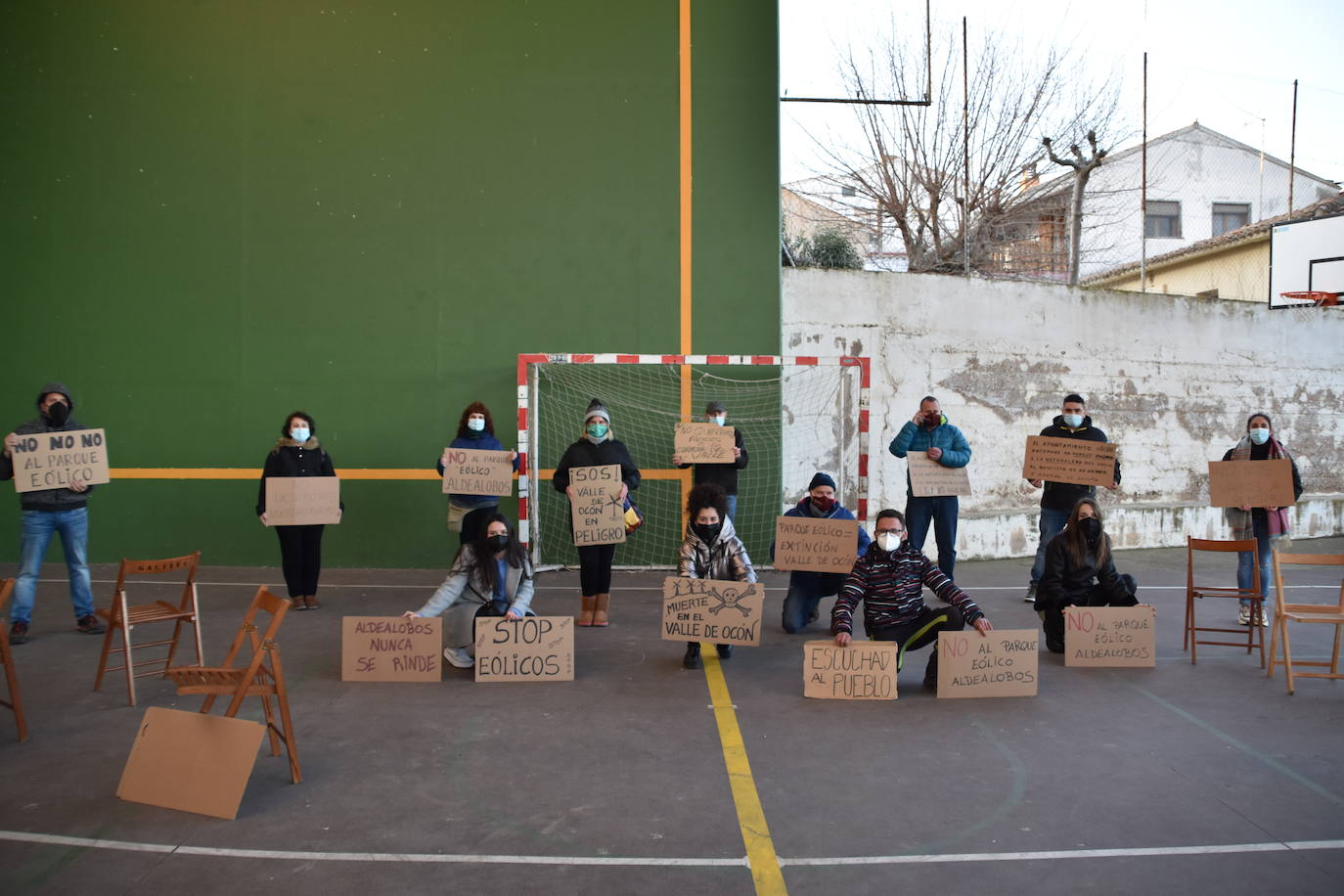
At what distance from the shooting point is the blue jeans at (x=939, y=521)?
812 cm

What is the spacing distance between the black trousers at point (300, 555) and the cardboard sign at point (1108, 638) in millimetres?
5853

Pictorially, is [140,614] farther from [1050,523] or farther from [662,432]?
[1050,523]

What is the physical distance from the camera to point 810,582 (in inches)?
287

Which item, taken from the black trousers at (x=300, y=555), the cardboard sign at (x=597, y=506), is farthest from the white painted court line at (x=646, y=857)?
the black trousers at (x=300, y=555)

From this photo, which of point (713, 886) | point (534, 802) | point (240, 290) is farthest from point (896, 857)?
point (240, 290)

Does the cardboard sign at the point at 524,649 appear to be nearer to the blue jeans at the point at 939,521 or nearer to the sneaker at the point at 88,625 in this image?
the sneaker at the point at 88,625

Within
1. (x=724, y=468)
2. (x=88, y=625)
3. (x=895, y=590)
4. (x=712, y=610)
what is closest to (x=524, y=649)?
(x=712, y=610)

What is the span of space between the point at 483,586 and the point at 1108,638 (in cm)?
415

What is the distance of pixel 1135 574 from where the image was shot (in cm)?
1001

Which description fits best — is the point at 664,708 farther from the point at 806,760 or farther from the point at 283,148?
the point at 283,148

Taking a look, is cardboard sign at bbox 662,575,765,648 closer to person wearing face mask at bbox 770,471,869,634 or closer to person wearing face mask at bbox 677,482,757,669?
person wearing face mask at bbox 677,482,757,669

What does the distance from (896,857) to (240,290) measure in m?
9.04

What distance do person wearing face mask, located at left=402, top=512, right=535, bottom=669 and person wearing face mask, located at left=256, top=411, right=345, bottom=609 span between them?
226cm

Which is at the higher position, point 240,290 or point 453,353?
point 240,290
